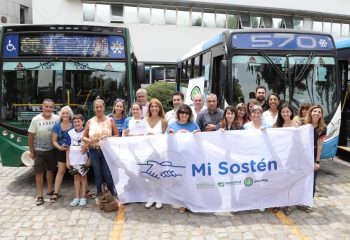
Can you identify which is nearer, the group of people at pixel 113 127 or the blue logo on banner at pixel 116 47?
the group of people at pixel 113 127

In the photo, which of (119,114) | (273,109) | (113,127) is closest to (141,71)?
(119,114)

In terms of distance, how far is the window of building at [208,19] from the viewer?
85.5ft

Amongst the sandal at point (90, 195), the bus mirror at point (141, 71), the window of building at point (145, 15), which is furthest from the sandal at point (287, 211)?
the window of building at point (145, 15)

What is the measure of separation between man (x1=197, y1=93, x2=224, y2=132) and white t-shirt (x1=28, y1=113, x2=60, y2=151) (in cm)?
250

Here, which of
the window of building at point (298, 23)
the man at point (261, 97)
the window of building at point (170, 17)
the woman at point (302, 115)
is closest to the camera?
the woman at point (302, 115)

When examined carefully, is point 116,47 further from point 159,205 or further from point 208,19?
point 208,19

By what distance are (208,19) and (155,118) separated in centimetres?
2126

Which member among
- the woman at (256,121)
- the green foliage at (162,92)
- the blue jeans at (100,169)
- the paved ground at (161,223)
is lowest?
the paved ground at (161,223)

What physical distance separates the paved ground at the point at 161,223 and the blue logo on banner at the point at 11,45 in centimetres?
267

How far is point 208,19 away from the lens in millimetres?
26125

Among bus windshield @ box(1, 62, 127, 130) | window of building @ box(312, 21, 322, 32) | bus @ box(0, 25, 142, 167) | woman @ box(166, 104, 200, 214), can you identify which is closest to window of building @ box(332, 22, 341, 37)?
window of building @ box(312, 21, 322, 32)

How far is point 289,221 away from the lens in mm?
5410

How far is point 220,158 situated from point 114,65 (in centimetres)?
295

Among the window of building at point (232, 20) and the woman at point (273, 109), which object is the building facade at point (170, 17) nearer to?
the window of building at point (232, 20)
